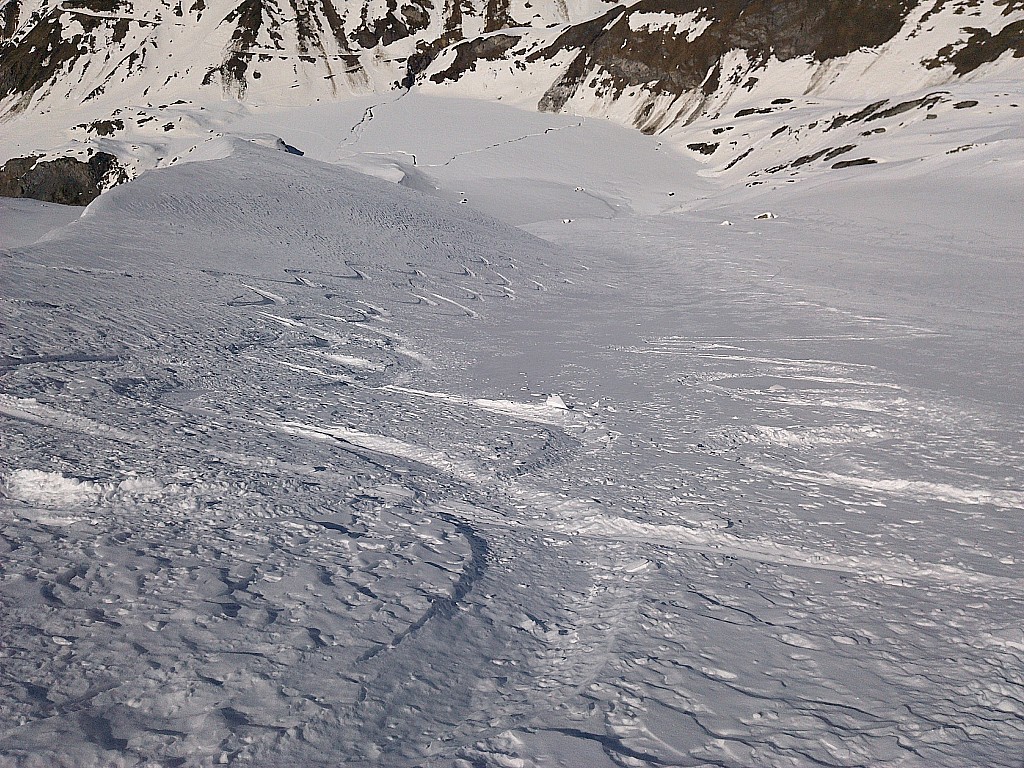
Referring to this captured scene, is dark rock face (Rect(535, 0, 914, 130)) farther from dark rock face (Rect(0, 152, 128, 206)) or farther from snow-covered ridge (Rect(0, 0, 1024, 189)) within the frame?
dark rock face (Rect(0, 152, 128, 206))

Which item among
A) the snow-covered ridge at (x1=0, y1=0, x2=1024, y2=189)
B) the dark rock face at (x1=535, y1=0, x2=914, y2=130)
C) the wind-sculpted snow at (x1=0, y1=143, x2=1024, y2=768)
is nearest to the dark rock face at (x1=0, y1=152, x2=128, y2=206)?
the snow-covered ridge at (x1=0, y1=0, x2=1024, y2=189)

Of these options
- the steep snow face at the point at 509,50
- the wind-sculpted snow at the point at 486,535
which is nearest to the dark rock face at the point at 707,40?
the steep snow face at the point at 509,50

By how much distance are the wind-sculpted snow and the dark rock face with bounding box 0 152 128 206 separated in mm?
25865

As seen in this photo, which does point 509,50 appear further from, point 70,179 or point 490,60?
point 70,179

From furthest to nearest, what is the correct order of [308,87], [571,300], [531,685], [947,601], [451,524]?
1. [308,87]
2. [571,300]
3. [451,524]
4. [947,601]
5. [531,685]

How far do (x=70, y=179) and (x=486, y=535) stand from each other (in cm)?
3257

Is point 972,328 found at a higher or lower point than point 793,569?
higher

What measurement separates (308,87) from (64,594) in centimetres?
6441

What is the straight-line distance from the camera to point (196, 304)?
5766 millimetres

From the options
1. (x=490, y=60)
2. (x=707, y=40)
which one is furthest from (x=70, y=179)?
(x=707, y=40)

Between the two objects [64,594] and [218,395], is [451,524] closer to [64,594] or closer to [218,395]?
[64,594]

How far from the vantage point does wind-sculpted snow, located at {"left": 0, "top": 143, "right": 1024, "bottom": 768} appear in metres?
1.91

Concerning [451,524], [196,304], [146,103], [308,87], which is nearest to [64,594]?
[451,524]

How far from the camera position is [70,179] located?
29062mm
